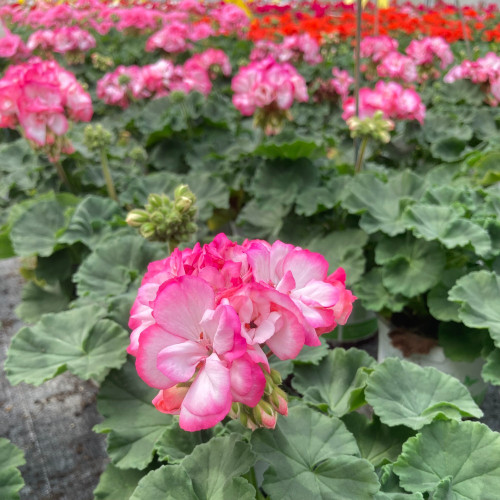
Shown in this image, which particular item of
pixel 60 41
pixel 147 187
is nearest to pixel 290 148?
pixel 147 187

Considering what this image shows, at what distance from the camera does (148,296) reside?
2.07ft

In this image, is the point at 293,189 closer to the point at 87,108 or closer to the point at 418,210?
the point at 418,210

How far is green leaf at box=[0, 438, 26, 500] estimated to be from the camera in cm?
90

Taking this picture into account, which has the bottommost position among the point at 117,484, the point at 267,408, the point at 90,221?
the point at 117,484

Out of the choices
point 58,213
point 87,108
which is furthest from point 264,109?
point 58,213

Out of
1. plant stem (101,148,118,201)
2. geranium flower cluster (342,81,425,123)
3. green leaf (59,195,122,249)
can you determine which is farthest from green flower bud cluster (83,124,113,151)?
geranium flower cluster (342,81,425,123)

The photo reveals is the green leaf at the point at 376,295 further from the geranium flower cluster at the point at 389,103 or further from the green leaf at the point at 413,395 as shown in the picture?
the geranium flower cluster at the point at 389,103

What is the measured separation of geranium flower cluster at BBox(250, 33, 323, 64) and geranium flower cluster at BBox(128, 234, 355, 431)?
2.16 metres

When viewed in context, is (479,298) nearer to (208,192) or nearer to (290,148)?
(290,148)

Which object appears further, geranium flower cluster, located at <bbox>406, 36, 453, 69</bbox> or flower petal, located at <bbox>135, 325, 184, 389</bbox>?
geranium flower cluster, located at <bbox>406, 36, 453, 69</bbox>

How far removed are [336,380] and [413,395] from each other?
0.16 m

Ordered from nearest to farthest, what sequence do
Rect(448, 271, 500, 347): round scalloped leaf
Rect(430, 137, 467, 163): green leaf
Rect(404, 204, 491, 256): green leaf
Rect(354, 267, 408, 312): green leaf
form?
Rect(448, 271, 500, 347): round scalloped leaf < Rect(404, 204, 491, 256): green leaf < Rect(354, 267, 408, 312): green leaf < Rect(430, 137, 467, 163): green leaf

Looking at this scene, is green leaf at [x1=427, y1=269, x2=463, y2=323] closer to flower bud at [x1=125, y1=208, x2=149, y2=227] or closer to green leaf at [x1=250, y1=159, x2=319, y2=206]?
green leaf at [x1=250, y1=159, x2=319, y2=206]

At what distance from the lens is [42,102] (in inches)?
56.2
